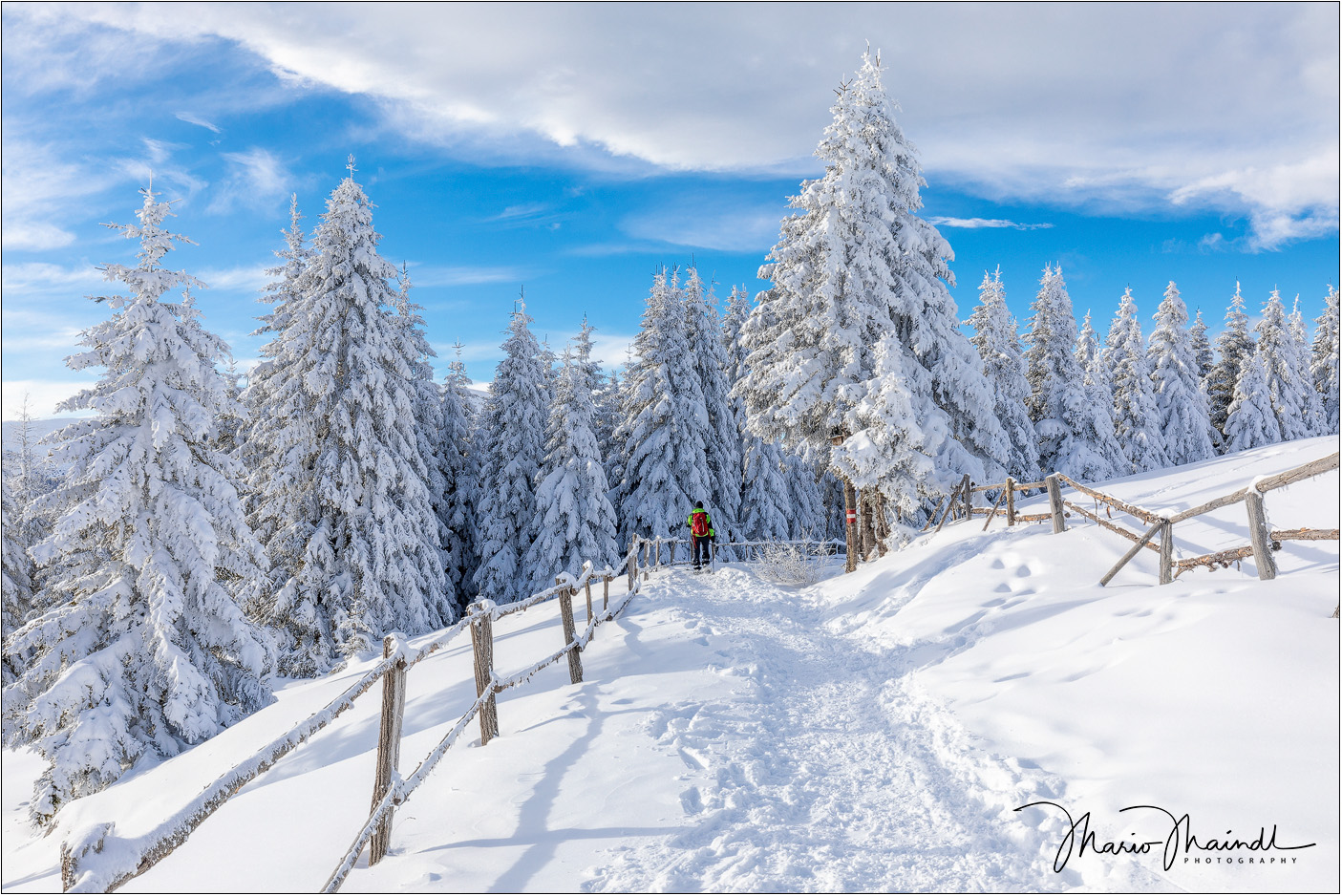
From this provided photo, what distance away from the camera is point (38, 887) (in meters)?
8.23

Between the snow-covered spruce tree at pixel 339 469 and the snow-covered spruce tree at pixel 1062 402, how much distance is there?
93.2 feet

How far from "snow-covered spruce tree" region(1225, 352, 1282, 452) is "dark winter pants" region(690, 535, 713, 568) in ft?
105

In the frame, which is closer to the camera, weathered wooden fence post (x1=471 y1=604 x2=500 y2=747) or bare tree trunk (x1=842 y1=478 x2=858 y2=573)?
weathered wooden fence post (x1=471 y1=604 x2=500 y2=747)

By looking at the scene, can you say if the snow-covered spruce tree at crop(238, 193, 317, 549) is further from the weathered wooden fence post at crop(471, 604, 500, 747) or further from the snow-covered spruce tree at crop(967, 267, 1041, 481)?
the snow-covered spruce tree at crop(967, 267, 1041, 481)

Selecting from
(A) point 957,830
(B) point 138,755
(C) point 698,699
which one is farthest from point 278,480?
(A) point 957,830

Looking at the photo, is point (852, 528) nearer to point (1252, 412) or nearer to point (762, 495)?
point (762, 495)

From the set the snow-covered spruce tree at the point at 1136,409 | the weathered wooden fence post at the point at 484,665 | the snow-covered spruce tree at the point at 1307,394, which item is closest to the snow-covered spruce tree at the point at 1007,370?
the snow-covered spruce tree at the point at 1136,409

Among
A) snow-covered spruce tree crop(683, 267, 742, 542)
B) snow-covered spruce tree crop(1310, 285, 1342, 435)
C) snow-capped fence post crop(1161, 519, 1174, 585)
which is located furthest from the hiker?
snow-covered spruce tree crop(1310, 285, 1342, 435)

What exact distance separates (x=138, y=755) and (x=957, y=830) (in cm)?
1585

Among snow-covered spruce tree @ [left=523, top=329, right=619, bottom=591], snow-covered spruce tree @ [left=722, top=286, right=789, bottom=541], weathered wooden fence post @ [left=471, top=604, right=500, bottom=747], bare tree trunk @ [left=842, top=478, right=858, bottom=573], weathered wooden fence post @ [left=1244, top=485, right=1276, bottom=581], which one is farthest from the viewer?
snow-covered spruce tree @ [left=722, top=286, right=789, bottom=541]

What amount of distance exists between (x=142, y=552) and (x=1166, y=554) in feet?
59.7

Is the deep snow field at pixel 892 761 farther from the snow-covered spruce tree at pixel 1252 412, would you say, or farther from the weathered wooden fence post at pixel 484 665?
the snow-covered spruce tree at pixel 1252 412

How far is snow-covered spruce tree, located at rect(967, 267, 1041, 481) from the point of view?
29.2 meters

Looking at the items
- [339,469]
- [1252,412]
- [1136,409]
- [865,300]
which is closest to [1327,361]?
[1252,412]
